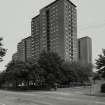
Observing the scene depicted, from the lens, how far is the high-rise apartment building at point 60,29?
106438mm

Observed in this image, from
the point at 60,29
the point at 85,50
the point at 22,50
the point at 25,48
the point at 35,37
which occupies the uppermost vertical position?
the point at 60,29

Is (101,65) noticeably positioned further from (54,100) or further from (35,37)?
(35,37)

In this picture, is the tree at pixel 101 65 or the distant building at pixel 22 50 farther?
the distant building at pixel 22 50

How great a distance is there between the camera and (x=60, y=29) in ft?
360

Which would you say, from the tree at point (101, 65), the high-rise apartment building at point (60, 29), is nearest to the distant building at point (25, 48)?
the high-rise apartment building at point (60, 29)

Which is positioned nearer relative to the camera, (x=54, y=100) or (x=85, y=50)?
(x=54, y=100)

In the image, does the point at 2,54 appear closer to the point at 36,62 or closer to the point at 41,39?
the point at 36,62

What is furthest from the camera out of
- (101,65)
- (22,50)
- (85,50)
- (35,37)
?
(22,50)

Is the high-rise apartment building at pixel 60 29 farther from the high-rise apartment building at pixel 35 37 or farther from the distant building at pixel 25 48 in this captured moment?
the distant building at pixel 25 48

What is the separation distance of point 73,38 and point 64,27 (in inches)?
378


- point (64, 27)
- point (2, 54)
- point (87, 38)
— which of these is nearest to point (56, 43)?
point (64, 27)

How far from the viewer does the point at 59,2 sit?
113m

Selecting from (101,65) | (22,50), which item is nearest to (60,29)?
(22,50)

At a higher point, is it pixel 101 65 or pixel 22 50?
pixel 22 50
